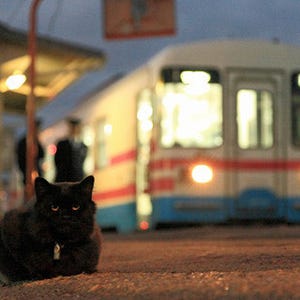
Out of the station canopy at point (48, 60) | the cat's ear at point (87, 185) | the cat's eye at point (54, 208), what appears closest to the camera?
the cat's eye at point (54, 208)

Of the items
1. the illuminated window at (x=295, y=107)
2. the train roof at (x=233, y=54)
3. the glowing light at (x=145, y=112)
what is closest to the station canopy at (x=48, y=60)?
the glowing light at (x=145, y=112)

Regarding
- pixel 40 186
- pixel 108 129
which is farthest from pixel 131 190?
pixel 40 186

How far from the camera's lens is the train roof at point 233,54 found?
16062 millimetres

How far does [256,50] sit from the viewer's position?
16.5 m

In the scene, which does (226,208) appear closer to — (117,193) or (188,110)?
(188,110)

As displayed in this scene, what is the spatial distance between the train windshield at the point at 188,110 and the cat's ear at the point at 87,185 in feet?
30.2

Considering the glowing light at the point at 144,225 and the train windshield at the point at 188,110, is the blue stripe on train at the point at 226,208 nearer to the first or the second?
the glowing light at the point at 144,225

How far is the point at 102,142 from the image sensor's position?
63.6 ft

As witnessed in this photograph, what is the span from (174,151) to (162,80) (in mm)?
1295

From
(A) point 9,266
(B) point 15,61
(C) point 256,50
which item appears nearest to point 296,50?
(C) point 256,50

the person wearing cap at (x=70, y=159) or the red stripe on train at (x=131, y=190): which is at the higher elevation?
the person wearing cap at (x=70, y=159)

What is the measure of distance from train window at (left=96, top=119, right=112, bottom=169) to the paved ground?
21.6ft

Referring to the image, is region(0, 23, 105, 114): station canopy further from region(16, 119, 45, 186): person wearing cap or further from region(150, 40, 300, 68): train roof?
region(150, 40, 300, 68): train roof

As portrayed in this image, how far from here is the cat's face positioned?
21.2ft
